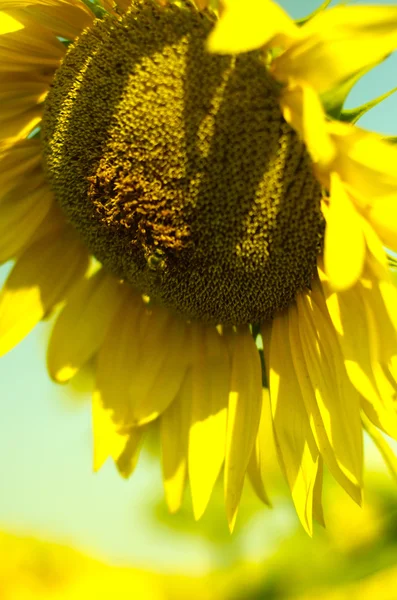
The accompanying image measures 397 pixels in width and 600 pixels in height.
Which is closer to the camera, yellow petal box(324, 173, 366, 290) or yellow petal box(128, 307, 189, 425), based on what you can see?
yellow petal box(324, 173, 366, 290)

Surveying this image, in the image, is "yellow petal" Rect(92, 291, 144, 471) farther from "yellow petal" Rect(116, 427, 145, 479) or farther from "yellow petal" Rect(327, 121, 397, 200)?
"yellow petal" Rect(327, 121, 397, 200)

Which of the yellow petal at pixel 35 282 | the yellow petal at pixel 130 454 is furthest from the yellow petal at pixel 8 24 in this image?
the yellow petal at pixel 130 454

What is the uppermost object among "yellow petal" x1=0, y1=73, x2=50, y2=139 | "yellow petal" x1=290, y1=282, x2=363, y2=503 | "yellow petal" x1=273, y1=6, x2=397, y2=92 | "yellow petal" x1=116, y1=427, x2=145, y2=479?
"yellow petal" x1=273, y1=6, x2=397, y2=92

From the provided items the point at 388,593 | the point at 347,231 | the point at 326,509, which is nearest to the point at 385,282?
the point at 347,231

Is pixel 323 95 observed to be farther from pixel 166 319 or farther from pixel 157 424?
pixel 157 424

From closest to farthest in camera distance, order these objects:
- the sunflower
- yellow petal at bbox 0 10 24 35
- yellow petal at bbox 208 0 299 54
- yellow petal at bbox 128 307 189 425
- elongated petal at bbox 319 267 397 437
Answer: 1. yellow petal at bbox 208 0 299 54
2. the sunflower
3. elongated petal at bbox 319 267 397 437
4. yellow petal at bbox 0 10 24 35
5. yellow petal at bbox 128 307 189 425

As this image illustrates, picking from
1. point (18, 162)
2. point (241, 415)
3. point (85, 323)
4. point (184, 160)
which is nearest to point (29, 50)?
point (18, 162)

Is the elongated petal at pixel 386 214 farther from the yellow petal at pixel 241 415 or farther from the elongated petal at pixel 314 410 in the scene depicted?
the yellow petal at pixel 241 415

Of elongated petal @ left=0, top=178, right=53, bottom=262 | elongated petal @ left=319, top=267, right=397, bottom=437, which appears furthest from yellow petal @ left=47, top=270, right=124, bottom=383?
elongated petal @ left=319, top=267, right=397, bottom=437
